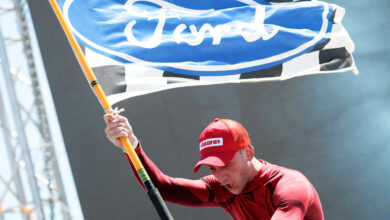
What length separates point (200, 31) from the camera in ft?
10.6

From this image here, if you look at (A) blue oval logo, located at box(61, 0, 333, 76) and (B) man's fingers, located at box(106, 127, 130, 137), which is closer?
(B) man's fingers, located at box(106, 127, 130, 137)

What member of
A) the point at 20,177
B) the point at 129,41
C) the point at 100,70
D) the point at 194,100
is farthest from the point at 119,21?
the point at 20,177

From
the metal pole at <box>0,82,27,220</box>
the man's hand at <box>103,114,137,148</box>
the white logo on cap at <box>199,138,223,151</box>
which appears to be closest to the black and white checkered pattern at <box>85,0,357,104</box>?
the man's hand at <box>103,114,137,148</box>

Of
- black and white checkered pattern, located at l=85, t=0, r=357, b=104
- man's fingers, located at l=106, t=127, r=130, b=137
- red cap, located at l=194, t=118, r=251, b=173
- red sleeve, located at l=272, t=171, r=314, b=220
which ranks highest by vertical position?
black and white checkered pattern, located at l=85, t=0, r=357, b=104

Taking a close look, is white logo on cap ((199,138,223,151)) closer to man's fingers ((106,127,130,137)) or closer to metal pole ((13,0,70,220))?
man's fingers ((106,127,130,137))

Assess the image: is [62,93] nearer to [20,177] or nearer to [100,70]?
[20,177]

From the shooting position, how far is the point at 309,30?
3.39 meters

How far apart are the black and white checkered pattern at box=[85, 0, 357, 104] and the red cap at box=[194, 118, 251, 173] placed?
2.05 feet

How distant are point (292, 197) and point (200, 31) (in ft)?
4.51

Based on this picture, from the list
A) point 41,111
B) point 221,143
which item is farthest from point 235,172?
point 41,111

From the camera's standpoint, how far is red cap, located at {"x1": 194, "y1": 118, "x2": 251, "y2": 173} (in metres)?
2.34

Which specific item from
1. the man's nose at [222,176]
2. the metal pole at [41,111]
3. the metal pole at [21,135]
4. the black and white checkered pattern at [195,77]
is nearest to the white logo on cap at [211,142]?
the man's nose at [222,176]

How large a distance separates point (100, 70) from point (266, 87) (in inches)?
118

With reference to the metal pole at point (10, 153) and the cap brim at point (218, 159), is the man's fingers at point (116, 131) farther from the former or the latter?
the metal pole at point (10, 153)
